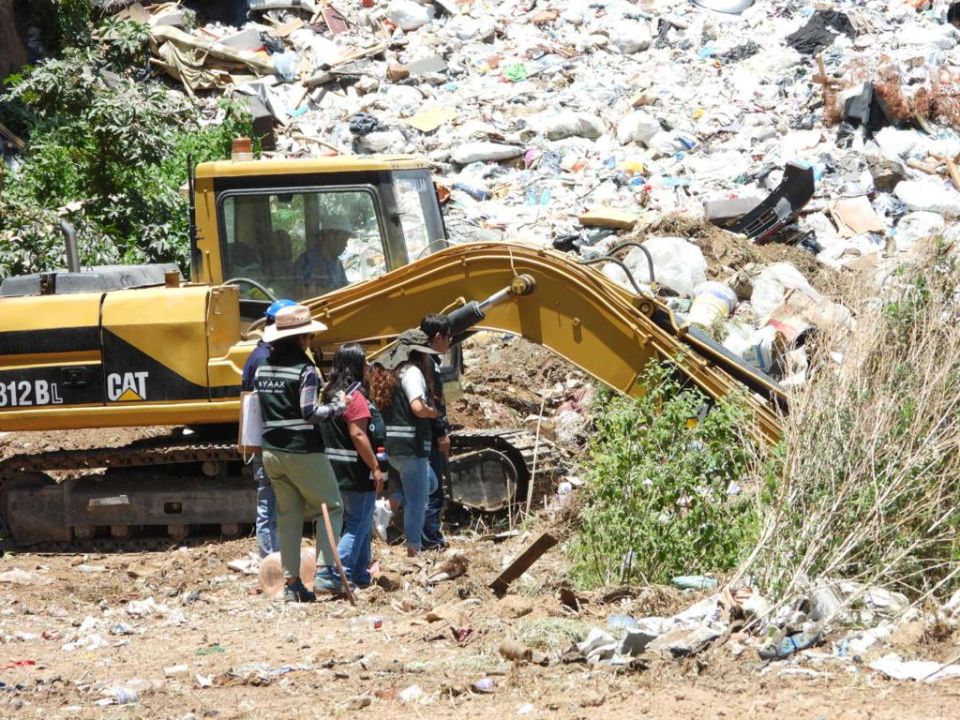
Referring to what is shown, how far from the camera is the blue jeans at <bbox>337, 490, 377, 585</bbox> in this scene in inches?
322

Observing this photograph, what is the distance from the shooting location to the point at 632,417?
7.69 meters

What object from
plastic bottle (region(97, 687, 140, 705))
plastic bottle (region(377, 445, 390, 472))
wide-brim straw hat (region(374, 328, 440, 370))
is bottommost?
plastic bottle (region(97, 687, 140, 705))

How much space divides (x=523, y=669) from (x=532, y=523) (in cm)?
360

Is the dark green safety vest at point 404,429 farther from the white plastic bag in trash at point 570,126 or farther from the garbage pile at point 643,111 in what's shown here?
the white plastic bag in trash at point 570,126

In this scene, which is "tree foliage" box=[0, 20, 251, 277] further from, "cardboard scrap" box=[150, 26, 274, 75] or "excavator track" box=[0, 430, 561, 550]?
"excavator track" box=[0, 430, 561, 550]

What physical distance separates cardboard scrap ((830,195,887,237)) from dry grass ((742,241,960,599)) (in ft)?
27.0

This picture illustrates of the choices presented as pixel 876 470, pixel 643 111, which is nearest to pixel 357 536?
pixel 876 470

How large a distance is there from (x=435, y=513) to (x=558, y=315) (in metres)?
1.57

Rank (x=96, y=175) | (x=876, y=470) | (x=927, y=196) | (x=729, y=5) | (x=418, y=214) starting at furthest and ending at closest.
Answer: (x=729, y=5) < (x=927, y=196) < (x=96, y=175) < (x=418, y=214) < (x=876, y=470)

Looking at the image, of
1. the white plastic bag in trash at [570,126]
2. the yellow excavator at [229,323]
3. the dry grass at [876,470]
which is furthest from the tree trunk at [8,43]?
the dry grass at [876,470]

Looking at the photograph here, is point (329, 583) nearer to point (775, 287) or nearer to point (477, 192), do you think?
point (775, 287)

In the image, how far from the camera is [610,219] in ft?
50.3

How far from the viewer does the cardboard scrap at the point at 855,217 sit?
15.4 meters

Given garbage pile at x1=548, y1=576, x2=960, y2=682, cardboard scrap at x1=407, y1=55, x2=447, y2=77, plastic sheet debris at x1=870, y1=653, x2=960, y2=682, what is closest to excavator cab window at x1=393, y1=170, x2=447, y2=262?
garbage pile at x1=548, y1=576, x2=960, y2=682
